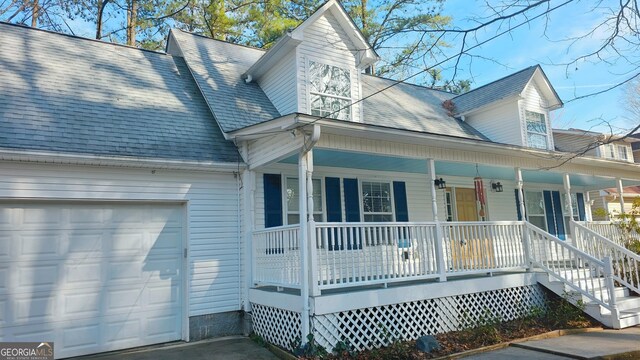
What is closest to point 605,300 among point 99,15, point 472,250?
point 472,250

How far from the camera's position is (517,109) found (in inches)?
491

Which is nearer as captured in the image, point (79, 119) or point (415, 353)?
point (415, 353)

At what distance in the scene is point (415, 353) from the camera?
640cm

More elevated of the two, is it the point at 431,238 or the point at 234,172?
the point at 234,172

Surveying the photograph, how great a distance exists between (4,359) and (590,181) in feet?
50.0

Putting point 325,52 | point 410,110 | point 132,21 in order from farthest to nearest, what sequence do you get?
point 132,21, point 410,110, point 325,52

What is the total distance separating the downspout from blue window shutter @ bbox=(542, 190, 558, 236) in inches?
401

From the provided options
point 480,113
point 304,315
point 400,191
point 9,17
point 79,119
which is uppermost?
point 9,17

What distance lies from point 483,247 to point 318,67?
207 inches

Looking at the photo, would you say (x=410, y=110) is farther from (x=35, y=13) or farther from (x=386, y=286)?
(x=35, y=13)

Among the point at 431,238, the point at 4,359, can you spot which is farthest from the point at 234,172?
the point at 4,359

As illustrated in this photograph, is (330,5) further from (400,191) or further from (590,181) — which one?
(590,181)

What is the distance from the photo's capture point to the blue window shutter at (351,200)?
9.44 m

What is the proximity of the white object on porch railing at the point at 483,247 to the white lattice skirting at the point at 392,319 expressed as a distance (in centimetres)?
51
